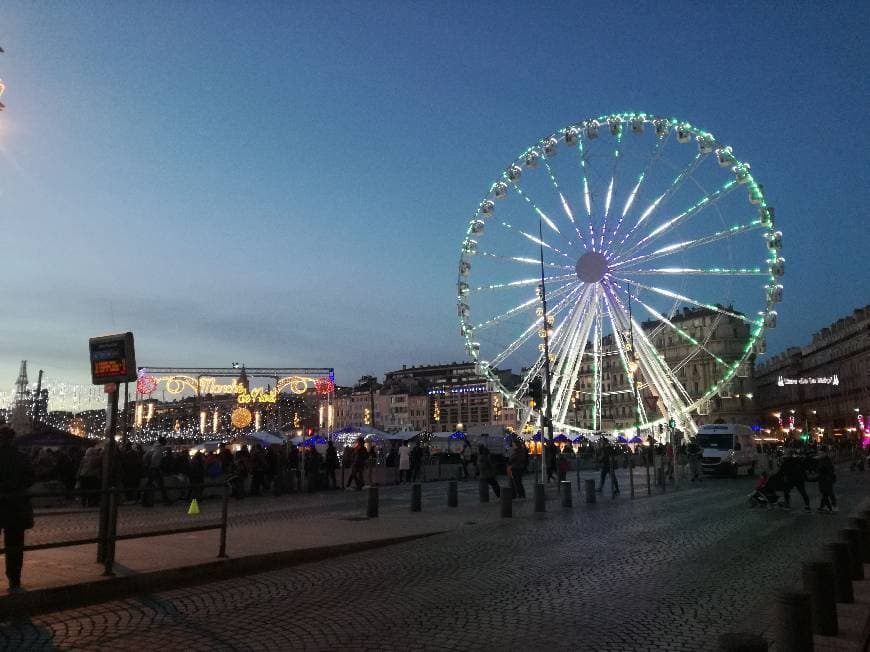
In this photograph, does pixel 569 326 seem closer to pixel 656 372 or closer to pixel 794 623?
pixel 656 372

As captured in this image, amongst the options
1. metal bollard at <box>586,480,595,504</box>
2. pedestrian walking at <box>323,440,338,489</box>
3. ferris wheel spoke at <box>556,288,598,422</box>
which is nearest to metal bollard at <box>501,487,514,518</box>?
metal bollard at <box>586,480,595,504</box>

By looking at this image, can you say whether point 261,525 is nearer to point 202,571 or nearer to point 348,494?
point 202,571

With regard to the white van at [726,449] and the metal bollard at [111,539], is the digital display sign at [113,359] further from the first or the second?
the white van at [726,449]

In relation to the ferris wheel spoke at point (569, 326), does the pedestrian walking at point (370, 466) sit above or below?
below

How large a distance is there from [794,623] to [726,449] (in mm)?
33600

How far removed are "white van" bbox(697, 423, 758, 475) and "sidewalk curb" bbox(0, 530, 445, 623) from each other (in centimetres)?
2739

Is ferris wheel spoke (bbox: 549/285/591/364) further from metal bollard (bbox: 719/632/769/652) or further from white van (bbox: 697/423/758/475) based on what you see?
metal bollard (bbox: 719/632/769/652)

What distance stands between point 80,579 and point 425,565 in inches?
182

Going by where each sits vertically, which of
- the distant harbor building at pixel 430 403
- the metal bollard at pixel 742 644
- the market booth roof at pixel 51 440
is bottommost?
the metal bollard at pixel 742 644

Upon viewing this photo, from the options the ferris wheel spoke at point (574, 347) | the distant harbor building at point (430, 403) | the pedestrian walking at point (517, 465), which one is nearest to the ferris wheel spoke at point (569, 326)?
the ferris wheel spoke at point (574, 347)

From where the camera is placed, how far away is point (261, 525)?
15109 mm

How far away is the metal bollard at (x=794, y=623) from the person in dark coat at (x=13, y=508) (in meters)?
7.38

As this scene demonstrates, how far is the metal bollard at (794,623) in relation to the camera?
470 cm

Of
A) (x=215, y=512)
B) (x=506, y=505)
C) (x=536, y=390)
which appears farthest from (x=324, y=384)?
(x=506, y=505)
